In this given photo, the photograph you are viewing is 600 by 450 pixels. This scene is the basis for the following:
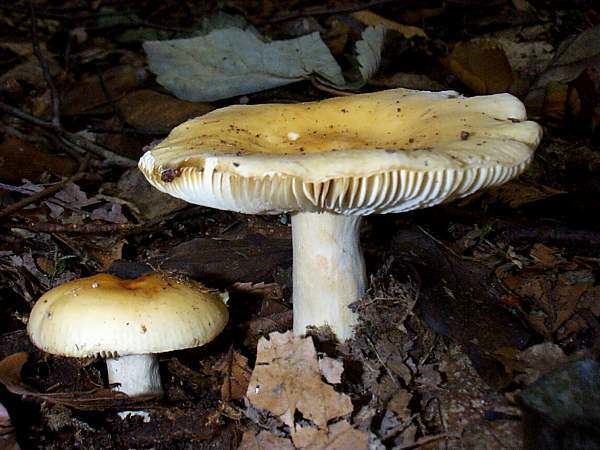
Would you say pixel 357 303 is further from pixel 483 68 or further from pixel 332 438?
pixel 483 68

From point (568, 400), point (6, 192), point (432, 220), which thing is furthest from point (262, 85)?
point (568, 400)

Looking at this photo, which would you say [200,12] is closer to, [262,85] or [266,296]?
[262,85]

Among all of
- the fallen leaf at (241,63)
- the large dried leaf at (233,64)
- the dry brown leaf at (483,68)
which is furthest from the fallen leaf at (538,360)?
the dry brown leaf at (483,68)

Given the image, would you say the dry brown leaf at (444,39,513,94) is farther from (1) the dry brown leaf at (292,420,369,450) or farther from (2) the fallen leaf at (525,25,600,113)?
(1) the dry brown leaf at (292,420,369,450)

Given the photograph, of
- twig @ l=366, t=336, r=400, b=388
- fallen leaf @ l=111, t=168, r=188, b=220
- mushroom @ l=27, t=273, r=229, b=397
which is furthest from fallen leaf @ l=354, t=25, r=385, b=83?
mushroom @ l=27, t=273, r=229, b=397

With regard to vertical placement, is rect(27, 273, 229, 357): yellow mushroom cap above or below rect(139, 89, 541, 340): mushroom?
below
